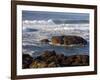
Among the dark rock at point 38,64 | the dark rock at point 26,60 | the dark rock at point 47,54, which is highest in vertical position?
the dark rock at point 47,54

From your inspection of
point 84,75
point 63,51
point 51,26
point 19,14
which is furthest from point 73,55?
point 19,14

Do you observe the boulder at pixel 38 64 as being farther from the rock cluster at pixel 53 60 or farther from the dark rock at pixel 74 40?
the dark rock at pixel 74 40

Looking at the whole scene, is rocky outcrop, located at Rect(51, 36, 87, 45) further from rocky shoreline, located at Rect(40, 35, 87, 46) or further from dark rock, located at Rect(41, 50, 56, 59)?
dark rock, located at Rect(41, 50, 56, 59)

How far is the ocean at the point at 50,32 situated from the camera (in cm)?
192

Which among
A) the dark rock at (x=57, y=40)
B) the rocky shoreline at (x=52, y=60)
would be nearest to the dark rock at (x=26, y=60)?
the rocky shoreline at (x=52, y=60)

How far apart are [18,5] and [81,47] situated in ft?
2.58

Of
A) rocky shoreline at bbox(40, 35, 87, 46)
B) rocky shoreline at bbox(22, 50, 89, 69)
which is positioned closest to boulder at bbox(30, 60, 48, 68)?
rocky shoreline at bbox(22, 50, 89, 69)

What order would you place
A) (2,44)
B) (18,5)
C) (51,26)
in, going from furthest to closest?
(51,26) → (18,5) → (2,44)

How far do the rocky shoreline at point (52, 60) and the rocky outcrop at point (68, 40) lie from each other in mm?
116

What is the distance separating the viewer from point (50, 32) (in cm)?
199

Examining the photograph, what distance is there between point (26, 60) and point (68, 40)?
482 mm

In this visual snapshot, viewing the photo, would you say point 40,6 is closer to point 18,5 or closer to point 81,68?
point 18,5

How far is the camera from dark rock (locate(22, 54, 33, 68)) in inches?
74.6

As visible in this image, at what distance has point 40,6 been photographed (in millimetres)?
1939
